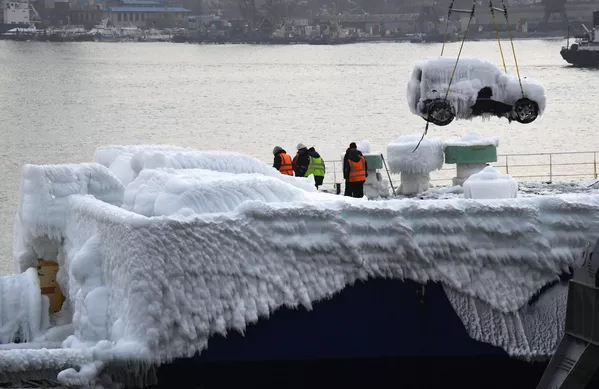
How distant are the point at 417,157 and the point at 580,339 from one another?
12881 mm

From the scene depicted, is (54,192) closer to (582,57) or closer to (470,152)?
(470,152)

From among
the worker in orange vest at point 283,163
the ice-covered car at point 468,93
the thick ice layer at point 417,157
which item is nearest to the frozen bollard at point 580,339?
the worker in orange vest at point 283,163

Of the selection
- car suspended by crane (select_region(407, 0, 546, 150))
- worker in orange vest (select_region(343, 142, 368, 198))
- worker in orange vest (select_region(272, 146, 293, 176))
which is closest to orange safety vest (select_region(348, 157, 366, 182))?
worker in orange vest (select_region(343, 142, 368, 198))

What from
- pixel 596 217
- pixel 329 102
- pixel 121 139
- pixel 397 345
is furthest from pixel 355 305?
pixel 329 102

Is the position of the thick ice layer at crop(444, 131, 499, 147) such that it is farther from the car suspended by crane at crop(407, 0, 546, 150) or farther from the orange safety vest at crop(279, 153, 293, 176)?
the orange safety vest at crop(279, 153, 293, 176)

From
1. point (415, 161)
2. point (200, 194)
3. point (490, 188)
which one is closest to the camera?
point (200, 194)

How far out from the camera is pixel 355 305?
32.0ft

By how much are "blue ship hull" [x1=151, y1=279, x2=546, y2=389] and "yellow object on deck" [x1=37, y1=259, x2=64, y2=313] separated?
239 centimetres

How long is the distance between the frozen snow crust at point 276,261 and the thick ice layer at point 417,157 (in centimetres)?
1165

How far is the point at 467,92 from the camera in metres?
23.2

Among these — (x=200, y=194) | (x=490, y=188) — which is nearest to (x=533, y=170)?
(x=490, y=188)

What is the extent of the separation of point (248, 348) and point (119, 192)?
277 centimetres

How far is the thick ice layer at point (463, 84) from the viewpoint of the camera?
2289 centimetres

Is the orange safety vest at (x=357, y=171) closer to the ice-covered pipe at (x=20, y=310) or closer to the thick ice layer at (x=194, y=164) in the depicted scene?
the thick ice layer at (x=194, y=164)
